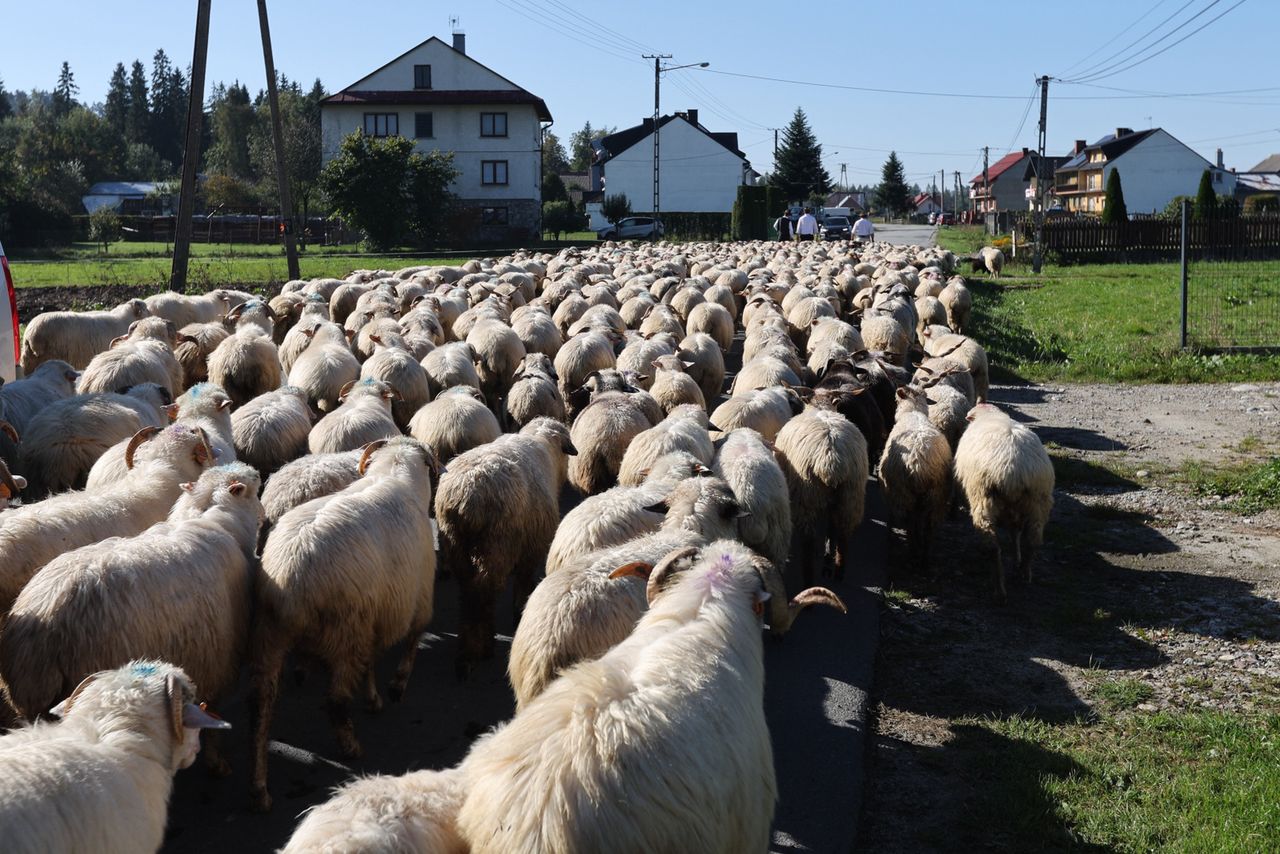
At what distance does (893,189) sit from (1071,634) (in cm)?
10443

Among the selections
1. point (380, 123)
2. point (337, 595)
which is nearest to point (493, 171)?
point (380, 123)

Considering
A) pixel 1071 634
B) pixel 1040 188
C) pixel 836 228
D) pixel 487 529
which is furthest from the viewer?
pixel 836 228

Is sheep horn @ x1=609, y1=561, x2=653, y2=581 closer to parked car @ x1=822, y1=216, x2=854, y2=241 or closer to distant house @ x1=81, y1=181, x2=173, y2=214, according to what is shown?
parked car @ x1=822, y1=216, x2=854, y2=241

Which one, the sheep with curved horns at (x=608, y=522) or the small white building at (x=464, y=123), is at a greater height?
the small white building at (x=464, y=123)

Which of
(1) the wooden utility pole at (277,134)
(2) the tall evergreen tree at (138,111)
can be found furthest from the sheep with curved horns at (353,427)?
A: (2) the tall evergreen tree at (138,111)

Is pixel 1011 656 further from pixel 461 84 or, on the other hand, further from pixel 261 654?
pixel 461 84

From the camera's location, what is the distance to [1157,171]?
8219 centimetres

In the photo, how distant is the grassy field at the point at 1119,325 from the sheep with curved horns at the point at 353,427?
11576 millimetres

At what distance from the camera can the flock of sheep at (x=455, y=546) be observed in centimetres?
328

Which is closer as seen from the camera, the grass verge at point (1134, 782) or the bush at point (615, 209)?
the grass verge at point (1134, 782)

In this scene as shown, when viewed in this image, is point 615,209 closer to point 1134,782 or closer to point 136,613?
point 1134,782

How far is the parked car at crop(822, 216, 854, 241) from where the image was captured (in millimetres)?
55681

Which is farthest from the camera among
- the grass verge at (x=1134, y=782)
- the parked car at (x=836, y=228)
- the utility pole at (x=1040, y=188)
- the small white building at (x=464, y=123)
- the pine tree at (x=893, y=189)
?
the pine tree at (x=893, y=189)

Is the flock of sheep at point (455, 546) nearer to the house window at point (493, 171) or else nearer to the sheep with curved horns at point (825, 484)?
the sheep with curved horns at point (825, 484)
